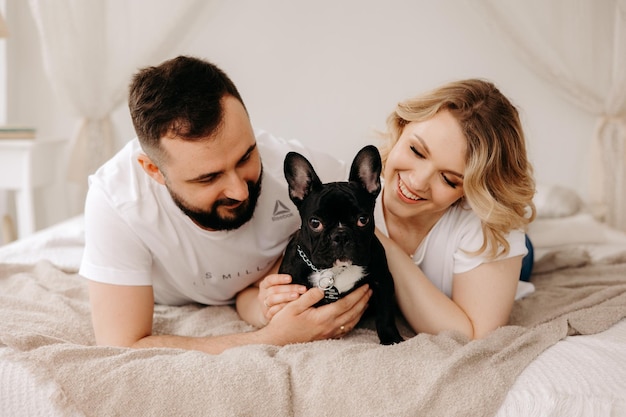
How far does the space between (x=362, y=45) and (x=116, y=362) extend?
269 centimetres

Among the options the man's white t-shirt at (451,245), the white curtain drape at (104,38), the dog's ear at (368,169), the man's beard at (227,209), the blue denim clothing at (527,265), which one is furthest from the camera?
the white curtain drape at (104,38)

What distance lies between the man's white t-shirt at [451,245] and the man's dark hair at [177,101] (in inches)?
25.9

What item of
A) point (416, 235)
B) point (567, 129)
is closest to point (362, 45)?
point (567, 129)

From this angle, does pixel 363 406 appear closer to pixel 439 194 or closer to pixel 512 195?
pixel 439 194

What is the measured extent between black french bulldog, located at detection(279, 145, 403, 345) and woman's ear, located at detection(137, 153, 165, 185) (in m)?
0.38

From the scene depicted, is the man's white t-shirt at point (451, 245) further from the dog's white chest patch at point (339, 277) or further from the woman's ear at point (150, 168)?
the woman's ear at point (150, 168)

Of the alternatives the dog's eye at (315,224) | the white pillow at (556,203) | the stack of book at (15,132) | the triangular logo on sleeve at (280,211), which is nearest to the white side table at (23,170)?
the stack of book at (15,132)

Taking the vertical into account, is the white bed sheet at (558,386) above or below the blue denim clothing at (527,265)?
above

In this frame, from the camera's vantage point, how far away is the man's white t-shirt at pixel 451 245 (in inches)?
70.3

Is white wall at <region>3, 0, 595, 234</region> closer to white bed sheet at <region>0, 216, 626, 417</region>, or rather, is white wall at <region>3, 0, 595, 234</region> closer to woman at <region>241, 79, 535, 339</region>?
woman at <region>241, 79, 535, 339</region>

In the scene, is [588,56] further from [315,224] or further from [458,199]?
[315,224]

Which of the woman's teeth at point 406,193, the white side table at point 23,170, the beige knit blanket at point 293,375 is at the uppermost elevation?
the woman's teeth at point 406,193

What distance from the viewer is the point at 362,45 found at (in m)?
3.58

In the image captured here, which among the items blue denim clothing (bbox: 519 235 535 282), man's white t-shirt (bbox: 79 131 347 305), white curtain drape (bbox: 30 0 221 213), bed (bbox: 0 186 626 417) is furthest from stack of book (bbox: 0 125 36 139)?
blue denim clothing (bbox: 519 235 535 282)
